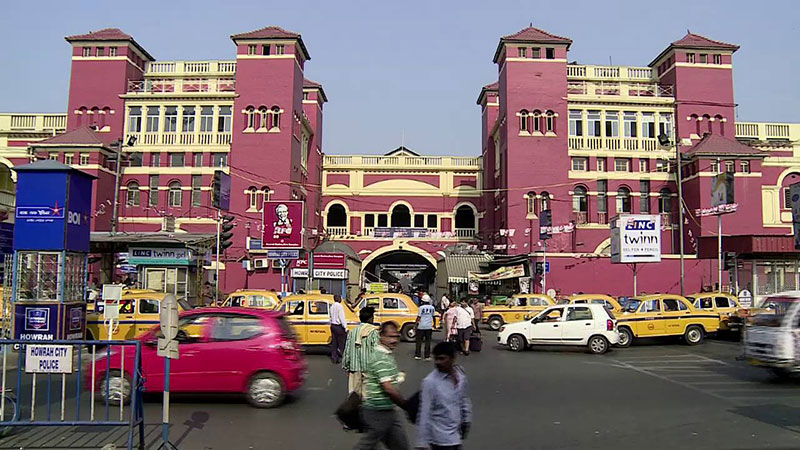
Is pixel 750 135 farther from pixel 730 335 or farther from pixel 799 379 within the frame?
pixel 799 379

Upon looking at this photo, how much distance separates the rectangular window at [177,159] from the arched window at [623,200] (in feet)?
98.2

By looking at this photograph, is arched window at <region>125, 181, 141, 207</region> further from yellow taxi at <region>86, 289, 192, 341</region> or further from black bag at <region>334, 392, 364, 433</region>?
black bag at <region>334, 392, 364, 433</region>

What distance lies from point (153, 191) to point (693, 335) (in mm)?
35107

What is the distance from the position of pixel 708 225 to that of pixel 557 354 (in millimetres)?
25388

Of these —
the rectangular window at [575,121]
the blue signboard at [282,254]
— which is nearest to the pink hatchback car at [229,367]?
the blue signboard at [282,254]

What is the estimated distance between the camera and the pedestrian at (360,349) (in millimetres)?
6220

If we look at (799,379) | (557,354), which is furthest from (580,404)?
(557,354)

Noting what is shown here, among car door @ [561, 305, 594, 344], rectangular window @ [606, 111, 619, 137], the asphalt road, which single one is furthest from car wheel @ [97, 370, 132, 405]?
rectangular window @ [606, 111, 619, 137]

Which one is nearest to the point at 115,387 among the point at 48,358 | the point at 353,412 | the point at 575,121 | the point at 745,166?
the point at 48,358

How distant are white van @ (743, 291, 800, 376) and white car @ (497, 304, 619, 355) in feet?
17.1

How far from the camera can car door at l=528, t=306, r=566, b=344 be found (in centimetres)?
1927

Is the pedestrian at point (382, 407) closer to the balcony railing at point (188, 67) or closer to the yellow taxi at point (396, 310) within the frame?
the yellow taxi at point (396, 310)

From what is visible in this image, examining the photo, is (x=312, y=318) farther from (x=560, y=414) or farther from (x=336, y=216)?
(x=336, y=216)

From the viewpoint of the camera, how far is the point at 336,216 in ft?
172
